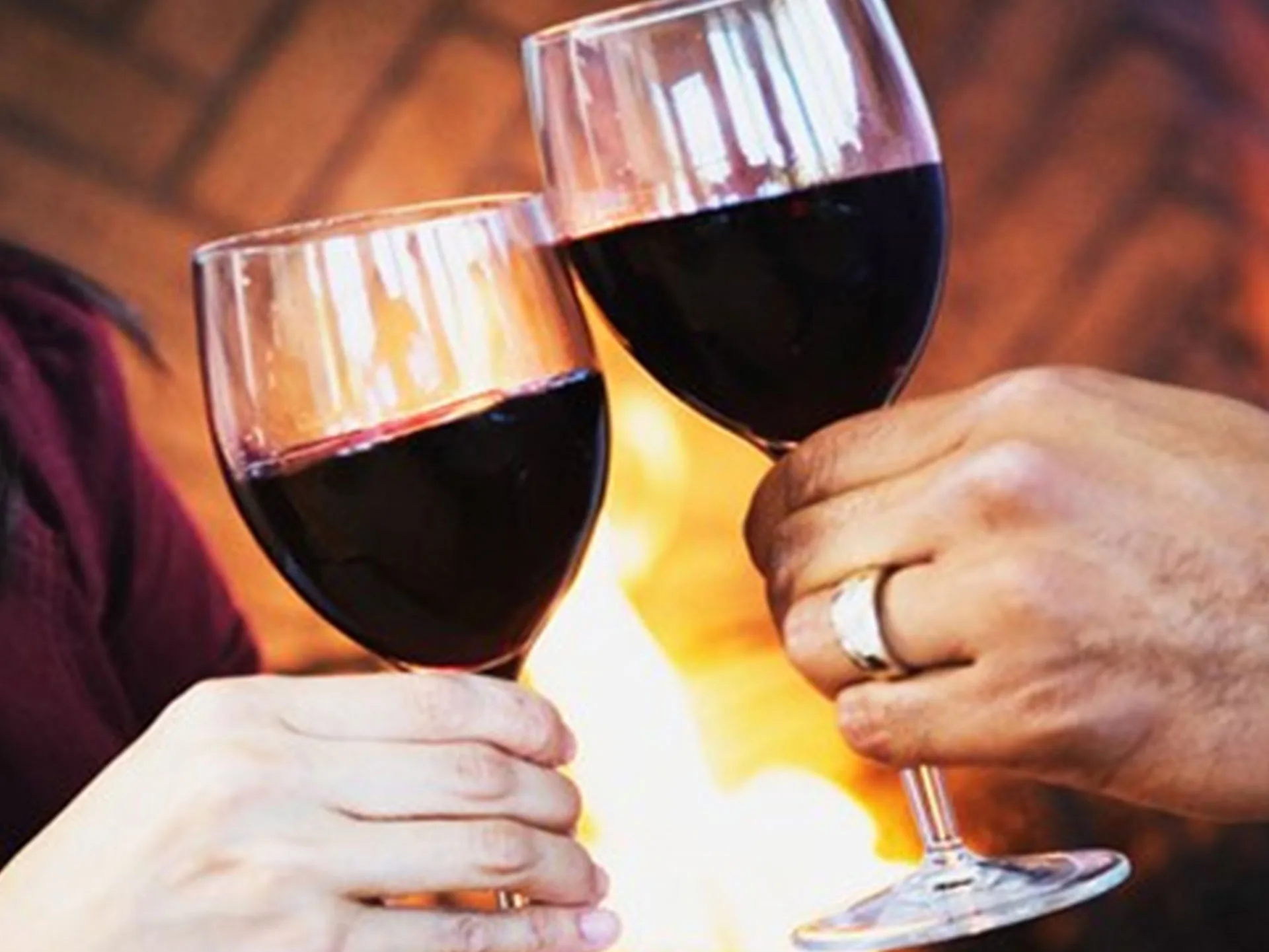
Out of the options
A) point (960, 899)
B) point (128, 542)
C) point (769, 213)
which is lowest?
point (960, 899)

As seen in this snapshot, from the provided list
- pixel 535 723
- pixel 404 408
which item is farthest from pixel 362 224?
pixel 535 723

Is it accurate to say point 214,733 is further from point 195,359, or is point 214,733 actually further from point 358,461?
point 195,359

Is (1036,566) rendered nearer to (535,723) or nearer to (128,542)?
(535,723)

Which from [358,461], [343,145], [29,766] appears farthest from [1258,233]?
[358,461]

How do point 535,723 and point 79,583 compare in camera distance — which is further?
Result: point 79,583

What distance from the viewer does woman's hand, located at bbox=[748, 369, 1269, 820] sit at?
78 cm

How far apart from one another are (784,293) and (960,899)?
7.7 inches

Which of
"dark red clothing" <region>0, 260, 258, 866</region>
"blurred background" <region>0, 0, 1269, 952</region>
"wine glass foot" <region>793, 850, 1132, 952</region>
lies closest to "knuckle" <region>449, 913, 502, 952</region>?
"wine glass foot" <region>793, 850, 1132, 952</region>

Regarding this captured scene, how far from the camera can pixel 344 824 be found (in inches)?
31.3

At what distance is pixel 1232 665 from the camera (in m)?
0.86

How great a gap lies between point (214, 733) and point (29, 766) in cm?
49

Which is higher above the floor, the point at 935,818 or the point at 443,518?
the point at 443,518

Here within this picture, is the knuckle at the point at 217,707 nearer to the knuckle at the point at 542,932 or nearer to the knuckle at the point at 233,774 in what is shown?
the knuckle at the point at 233,774

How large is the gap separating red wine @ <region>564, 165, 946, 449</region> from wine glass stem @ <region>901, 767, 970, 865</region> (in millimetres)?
122
